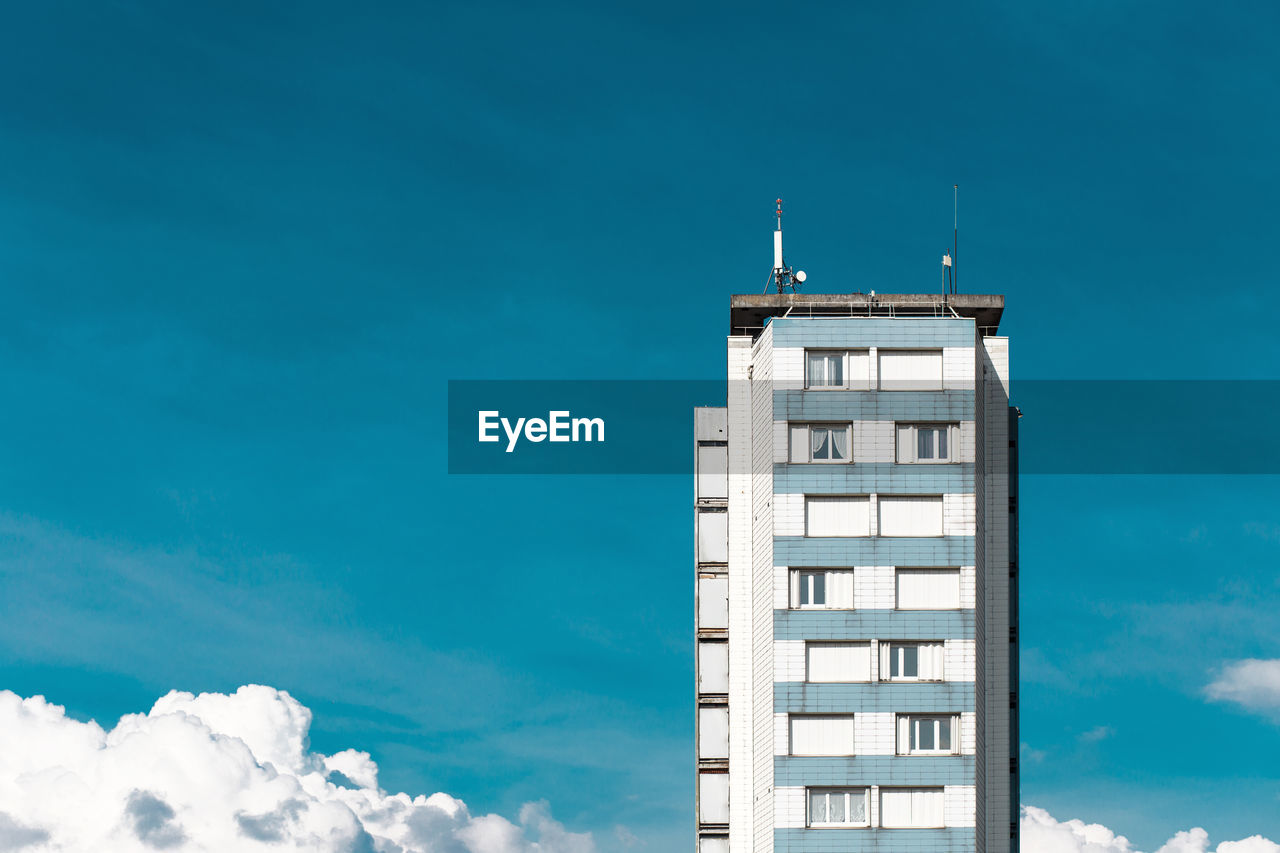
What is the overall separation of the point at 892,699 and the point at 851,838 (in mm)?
7593

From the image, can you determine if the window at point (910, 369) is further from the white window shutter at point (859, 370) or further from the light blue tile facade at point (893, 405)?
the white window shutter at point (859, 370)

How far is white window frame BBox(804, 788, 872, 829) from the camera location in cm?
9388

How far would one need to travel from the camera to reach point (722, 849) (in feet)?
357

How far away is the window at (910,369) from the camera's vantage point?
97812mm

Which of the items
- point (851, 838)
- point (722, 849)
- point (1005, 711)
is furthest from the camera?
point (722, 849)

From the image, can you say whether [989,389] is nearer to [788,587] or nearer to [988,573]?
[988,573]

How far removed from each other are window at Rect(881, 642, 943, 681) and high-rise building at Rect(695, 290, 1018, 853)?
0.08 m

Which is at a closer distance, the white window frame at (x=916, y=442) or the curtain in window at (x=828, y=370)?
the white window frame at (x=916, y=442)

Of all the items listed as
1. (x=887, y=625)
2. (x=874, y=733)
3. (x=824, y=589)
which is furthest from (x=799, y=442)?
(x=874, y=733)

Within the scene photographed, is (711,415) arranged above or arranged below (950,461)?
above

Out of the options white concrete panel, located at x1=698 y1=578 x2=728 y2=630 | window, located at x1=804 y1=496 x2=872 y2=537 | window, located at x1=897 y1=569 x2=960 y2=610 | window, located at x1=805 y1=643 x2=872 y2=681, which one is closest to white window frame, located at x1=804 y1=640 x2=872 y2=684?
window, located at x1=805 y1=643 x2=872 y2=681

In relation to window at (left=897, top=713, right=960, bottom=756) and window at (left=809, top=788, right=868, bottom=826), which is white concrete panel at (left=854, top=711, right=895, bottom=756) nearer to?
window at (left=897, top=713, right=960, bottom=756)

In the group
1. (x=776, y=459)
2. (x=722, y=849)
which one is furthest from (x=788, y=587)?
(x=722, y=849)

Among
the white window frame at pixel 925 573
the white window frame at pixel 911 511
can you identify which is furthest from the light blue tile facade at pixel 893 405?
the white window frame at pixel 925 573
